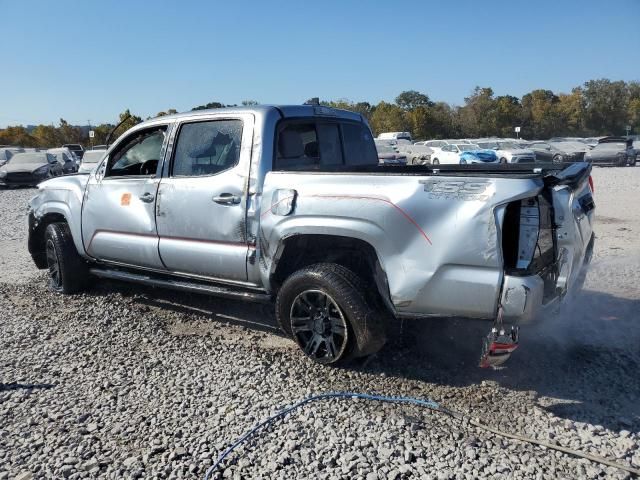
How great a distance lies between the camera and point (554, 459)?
287 centimetres

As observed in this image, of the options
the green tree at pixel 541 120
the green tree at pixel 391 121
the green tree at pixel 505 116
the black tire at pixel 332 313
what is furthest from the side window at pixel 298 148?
the green tree at pixel 541 120

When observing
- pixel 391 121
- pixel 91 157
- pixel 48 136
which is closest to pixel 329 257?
pixel 91 157

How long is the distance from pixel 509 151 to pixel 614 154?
547 cm

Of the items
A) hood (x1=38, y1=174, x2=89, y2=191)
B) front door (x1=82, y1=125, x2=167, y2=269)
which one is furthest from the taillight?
hood (x1=38, y1=174, x2=89, y2=191)

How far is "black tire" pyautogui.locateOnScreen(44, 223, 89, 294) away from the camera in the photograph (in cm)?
575

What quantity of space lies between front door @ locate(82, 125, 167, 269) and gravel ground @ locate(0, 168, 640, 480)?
63cm

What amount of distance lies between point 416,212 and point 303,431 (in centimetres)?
145

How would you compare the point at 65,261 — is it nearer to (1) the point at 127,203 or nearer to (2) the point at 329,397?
(1) the point at 127,203

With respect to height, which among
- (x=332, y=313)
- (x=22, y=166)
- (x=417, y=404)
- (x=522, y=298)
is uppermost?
(x=22, y=166)

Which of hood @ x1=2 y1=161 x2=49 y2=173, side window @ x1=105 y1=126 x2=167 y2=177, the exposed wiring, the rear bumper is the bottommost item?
the exposed wiring

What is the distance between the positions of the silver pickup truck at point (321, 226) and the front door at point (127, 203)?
0.02 m

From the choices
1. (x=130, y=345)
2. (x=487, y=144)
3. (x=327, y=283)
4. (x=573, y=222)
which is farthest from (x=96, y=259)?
(x=487, y=144)

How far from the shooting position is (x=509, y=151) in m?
26.5

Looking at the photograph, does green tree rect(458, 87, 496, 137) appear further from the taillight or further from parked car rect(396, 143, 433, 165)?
the taillight
